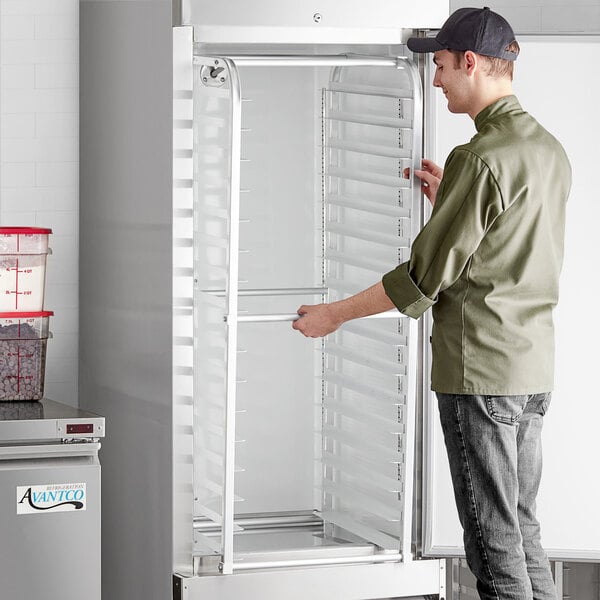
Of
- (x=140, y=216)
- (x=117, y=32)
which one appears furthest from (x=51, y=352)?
(x=117, y=32)

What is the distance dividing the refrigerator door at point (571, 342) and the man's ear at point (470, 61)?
68cm

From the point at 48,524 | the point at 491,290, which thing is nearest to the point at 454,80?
the point at 491,290

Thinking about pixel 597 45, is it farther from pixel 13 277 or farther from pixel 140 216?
pixel 13 277

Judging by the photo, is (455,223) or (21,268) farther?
(21,268)

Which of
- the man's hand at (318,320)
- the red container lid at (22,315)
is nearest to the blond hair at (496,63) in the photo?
the man's hand at (318,320)

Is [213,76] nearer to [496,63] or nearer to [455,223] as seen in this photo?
[496,63]

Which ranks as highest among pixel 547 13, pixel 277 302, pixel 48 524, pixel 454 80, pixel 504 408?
pixel 547 13

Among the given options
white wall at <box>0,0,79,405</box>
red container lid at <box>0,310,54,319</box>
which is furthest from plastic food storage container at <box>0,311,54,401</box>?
white wall at <box>0,0,79,405</box>

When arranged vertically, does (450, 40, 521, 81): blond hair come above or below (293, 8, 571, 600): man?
above

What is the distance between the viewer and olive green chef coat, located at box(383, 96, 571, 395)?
246cm

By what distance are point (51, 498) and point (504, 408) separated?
1192 mm

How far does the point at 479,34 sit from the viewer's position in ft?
8.48

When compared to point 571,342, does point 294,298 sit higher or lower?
higher

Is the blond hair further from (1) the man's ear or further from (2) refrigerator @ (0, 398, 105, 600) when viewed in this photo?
(2) refrigerator @ (0, 398, 105, 600)
